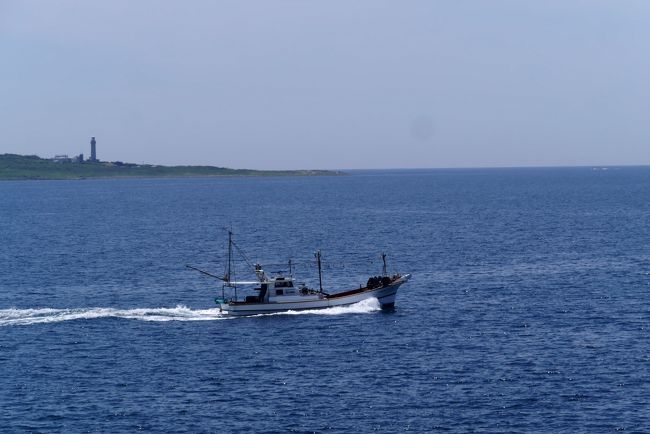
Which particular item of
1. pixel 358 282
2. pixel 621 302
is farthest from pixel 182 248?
pixel 621 302

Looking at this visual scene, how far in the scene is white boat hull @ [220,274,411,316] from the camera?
107875 millimetres

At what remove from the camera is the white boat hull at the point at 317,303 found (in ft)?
354

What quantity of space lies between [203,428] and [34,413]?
14.2 m

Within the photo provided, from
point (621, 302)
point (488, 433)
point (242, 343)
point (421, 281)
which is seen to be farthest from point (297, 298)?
point (488, 433)

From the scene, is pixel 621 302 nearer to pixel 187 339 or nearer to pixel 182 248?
pixel 187 339

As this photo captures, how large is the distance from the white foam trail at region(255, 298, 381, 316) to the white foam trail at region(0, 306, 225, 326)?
896cm

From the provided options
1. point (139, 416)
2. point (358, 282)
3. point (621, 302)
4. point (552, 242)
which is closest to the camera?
point (139, 416)

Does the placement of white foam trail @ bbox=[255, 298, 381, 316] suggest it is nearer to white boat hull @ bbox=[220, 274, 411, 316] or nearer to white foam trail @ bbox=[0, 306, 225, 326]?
white boat hull @ bbox=[220, 274, 411, 316]

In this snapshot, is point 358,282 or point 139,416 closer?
point 139,416

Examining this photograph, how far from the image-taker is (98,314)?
4117 inches

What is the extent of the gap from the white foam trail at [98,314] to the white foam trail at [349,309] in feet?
29.4

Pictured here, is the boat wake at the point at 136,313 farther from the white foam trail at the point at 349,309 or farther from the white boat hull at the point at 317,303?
the white boat hull at the point at 317,303

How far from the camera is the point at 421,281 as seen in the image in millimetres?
128500

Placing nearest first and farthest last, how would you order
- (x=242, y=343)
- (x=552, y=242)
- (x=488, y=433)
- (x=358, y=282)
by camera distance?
(x=488, y=433) < (x=242, y=343) < (x=358, y=282) < (x=552, y=242)
